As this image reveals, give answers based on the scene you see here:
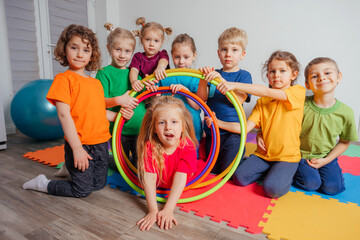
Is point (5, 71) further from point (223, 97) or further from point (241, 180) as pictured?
point (241, 180)

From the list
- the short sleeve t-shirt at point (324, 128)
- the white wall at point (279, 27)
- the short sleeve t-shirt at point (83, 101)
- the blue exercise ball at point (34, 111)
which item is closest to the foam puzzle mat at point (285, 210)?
the short sleeve t-shirt at point (324, 128)

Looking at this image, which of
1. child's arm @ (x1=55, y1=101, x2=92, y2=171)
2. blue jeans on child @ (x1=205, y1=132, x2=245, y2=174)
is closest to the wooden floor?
child's arm @ (x1=55, y1=101, x2=92, y2=171)

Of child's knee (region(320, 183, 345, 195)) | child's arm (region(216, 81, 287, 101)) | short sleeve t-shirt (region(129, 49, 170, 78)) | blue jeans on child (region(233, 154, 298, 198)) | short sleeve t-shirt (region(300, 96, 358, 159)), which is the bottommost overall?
child's knee (region(320, 183, 345, 195))

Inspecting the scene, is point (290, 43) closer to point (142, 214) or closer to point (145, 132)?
point (145, 132)

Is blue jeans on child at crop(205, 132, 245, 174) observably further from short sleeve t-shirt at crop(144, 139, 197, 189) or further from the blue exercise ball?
the blue exercise ball

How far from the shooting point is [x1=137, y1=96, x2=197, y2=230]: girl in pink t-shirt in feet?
4.56

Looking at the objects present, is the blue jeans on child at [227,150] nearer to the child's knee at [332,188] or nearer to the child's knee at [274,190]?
the child's knee at [274,190]

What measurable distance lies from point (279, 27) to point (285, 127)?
1861 mm

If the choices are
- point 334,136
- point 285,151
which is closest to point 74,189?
point 285,151

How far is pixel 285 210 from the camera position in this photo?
1.45 meters

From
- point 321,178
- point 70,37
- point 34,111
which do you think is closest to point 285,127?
point 321,178

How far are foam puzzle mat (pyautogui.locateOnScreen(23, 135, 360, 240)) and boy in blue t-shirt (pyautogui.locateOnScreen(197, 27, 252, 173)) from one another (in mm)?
278

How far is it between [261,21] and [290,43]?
1.53 ft

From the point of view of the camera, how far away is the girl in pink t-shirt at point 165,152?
54.7 inches
